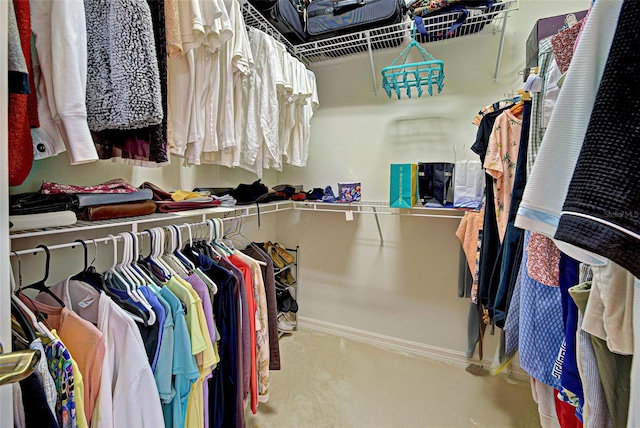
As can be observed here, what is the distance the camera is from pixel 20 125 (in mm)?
617

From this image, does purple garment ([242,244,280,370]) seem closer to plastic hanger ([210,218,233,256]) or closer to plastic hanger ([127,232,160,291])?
plastic hanger ([210,218,233,256])

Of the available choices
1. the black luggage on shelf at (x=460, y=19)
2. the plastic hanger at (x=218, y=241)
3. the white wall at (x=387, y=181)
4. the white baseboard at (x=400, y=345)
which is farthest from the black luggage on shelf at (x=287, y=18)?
the white baseboard at (x=400, y=345)

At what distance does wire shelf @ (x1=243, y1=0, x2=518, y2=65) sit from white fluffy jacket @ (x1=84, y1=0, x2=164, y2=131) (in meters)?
1.01

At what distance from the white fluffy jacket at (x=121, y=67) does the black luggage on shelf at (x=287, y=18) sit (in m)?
1.06

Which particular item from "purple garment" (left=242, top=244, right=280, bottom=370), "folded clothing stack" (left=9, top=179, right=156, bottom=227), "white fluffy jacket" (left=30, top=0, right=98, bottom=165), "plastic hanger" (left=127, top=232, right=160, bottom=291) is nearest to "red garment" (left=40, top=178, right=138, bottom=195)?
"folded clothing stack" (left=9, top=179, right=156, bottom=227)

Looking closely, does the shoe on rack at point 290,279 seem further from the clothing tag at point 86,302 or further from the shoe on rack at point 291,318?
the clothing tag at point 86,302

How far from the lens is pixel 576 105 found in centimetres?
43

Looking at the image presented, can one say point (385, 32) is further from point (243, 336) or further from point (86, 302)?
point (86, 302)

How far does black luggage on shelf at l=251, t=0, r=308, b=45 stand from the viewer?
1.71 metres

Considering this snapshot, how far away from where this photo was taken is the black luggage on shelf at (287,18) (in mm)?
1712

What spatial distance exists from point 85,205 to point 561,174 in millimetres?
1297

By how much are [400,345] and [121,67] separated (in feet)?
7.43

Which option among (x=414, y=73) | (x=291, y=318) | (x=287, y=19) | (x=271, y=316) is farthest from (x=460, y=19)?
(x=291, y=318)

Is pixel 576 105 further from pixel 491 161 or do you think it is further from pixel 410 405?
pixel 410 405
